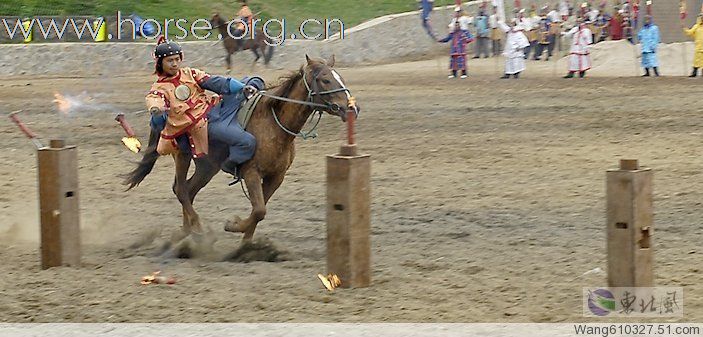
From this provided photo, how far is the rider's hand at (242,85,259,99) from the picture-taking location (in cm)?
964

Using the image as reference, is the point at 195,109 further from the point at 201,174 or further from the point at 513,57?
the point at 513,57

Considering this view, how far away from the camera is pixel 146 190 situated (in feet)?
43.7

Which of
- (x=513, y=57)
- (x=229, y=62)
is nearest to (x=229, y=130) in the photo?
(x=513, y=57)

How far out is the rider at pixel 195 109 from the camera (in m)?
9.48

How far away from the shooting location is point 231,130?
9.55 metres

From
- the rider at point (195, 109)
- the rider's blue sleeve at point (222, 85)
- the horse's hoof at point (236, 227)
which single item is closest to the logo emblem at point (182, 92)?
the rider at point (195, 109)

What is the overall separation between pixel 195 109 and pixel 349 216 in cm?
253

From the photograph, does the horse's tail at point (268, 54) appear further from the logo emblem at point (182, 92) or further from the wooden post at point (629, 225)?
the wooden post at point (629, 225)

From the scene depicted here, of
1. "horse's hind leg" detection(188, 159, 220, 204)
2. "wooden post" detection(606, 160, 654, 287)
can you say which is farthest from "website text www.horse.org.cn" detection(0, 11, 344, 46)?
"wooden post" detection(606, 160, 654, 287)

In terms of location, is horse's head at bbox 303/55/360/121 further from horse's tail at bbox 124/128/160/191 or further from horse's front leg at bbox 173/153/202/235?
horse's tail at bbox 124/128/160/191

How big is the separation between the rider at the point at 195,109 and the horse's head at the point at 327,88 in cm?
57

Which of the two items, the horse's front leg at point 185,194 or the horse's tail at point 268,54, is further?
the horse's tail at point 268,54

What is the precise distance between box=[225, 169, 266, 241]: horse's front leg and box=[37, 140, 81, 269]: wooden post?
4.65 feet

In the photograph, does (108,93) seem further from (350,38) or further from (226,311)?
(226,311)
